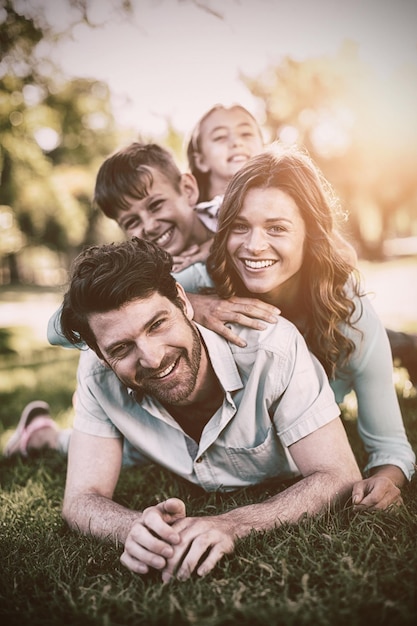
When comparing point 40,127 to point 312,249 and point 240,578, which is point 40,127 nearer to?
point 312,249

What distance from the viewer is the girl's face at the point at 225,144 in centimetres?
479

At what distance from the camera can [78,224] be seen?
12.4 metres

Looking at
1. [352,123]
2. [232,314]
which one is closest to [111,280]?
[232,314]

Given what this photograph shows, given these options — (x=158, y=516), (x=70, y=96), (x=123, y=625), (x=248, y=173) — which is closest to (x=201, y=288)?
(x=248, y=173)

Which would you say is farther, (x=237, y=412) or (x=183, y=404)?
(x=183, y=404)

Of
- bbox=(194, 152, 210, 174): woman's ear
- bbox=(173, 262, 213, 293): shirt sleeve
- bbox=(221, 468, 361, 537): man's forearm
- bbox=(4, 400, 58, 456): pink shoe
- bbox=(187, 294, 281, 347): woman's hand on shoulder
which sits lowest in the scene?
bbox=(4, 400, 58, 456): pink shoe

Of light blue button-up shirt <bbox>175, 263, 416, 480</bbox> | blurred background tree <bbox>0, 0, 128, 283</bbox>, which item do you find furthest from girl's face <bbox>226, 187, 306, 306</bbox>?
blurred background tree <bbox>0, 0, 128, 283</bbox>

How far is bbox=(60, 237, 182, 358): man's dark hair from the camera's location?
2.58 m

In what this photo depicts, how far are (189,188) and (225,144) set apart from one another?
62 cm

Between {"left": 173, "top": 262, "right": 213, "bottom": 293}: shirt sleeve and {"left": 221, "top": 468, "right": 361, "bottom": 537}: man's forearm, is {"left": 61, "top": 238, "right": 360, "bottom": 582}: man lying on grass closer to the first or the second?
{"left": 221, "top": 468, "right": 361, "bottom": 537}: man's forearm

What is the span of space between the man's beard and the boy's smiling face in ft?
5.22

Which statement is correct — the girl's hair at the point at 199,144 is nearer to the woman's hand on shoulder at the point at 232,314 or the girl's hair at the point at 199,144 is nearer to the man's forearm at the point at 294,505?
the woman's hand on shoulder at the point at 232,314

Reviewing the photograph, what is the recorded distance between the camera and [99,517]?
264 centimetres

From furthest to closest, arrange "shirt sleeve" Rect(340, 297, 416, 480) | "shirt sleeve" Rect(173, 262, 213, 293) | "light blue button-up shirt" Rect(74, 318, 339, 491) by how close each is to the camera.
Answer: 1. "shirt sleeve" Rect(173, 262, 213, 293)
2. "shirt sleeve" Rect(340, 297, 416, 480)
3. "light blue button-up shirt" Rect(74, 318, 339, 491)
